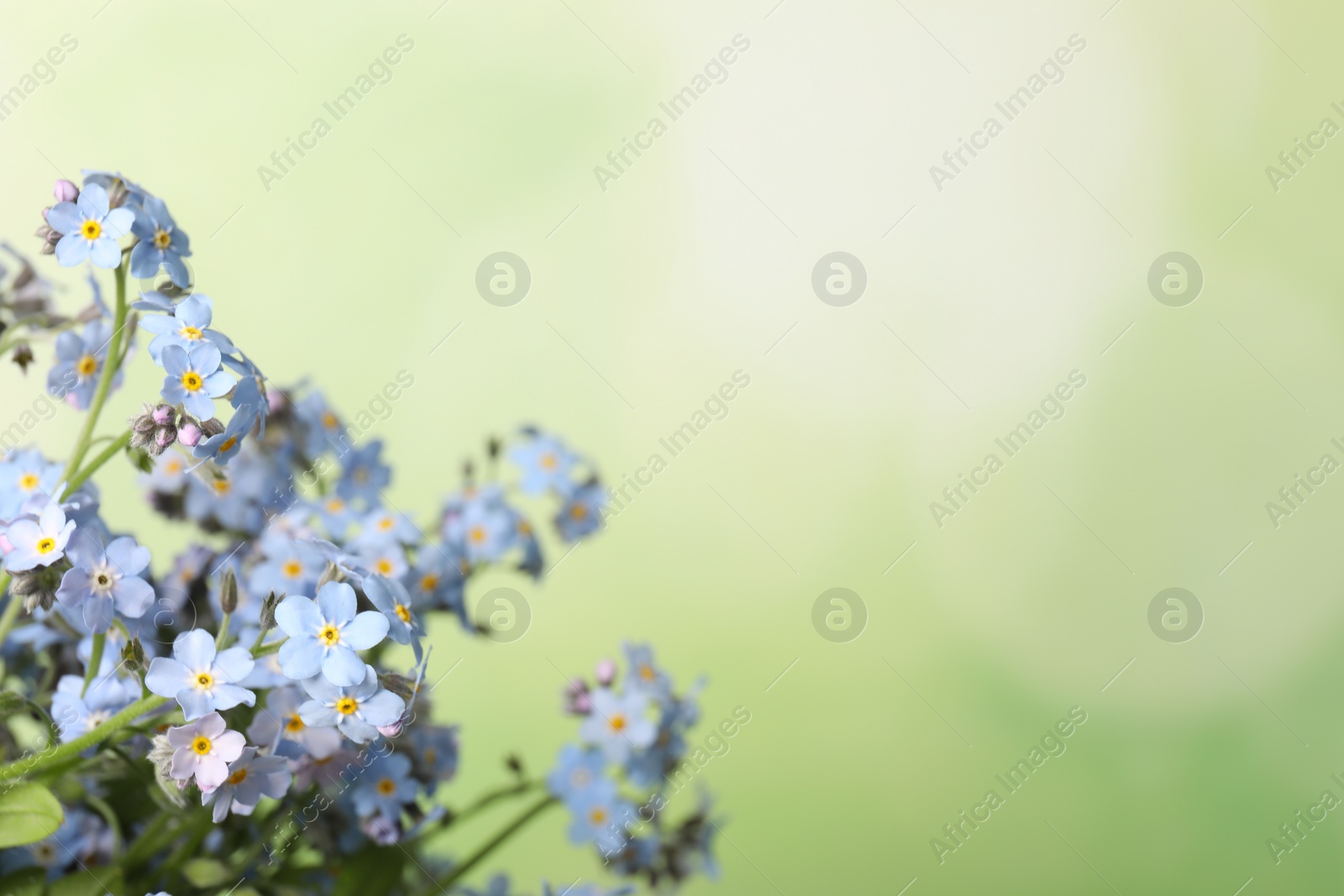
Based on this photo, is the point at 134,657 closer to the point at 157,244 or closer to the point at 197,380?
Answer: the point at 197,380

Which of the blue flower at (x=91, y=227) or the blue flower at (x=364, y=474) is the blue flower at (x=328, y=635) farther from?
the blue flower at (x=364, y=474)

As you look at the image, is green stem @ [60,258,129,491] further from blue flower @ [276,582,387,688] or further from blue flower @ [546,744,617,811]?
blue flower @ [546,744,617,811]

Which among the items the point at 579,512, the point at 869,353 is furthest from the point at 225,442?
the point at 869,353

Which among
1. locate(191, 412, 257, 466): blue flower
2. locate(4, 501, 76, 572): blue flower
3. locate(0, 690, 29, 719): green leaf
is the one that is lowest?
locate(0, 690, 29, 719): green leaf

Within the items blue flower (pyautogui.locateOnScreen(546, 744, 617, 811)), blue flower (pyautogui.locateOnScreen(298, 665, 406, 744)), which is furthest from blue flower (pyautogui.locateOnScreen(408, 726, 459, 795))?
blue flower (pyautogui.locateOnScreen(298, 665, 406, 744))

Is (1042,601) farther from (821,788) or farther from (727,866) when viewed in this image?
(727,866)

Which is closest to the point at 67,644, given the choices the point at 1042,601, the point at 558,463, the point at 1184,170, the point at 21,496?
the point at 21,496
